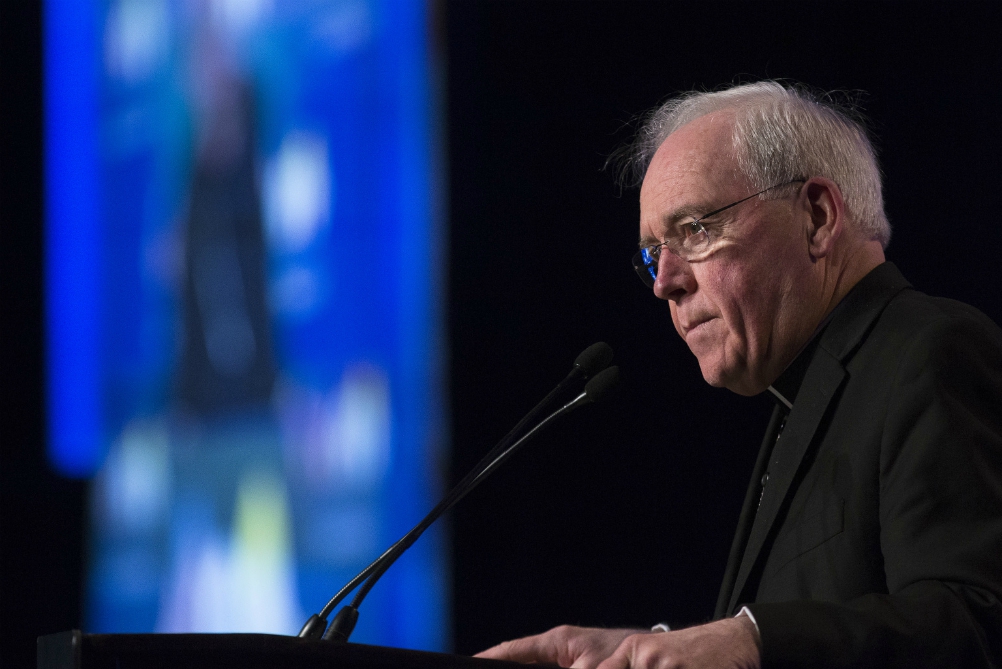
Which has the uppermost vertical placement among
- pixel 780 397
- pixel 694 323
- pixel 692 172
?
pixel 692 172

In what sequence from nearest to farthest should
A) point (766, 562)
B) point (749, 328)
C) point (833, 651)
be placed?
point (833, 651), point (766, 562), point (749, 328)

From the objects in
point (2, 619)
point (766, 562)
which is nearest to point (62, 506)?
point (2, 619)

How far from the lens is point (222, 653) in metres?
1.03

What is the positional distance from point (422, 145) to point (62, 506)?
1.67 metres

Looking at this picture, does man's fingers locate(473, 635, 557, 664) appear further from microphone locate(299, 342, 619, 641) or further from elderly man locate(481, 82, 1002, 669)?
microphone locate(299, 342, 619, 641)

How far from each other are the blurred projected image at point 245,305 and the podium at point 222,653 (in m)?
2.41

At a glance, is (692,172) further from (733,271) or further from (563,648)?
(563,648)

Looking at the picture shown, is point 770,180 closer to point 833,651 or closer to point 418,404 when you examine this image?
point 833,651

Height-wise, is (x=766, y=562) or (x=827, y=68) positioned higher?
(x=827, y=68)

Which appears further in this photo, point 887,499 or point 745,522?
point 745,522

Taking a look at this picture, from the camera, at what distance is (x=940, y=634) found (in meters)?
1.23

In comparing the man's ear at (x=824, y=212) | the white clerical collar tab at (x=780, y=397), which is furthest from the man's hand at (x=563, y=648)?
the man's ear at (x=824, y=212)

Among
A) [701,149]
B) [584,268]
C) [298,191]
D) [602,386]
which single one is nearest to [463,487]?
[602,386]

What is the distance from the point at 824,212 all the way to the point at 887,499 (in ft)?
2.25
